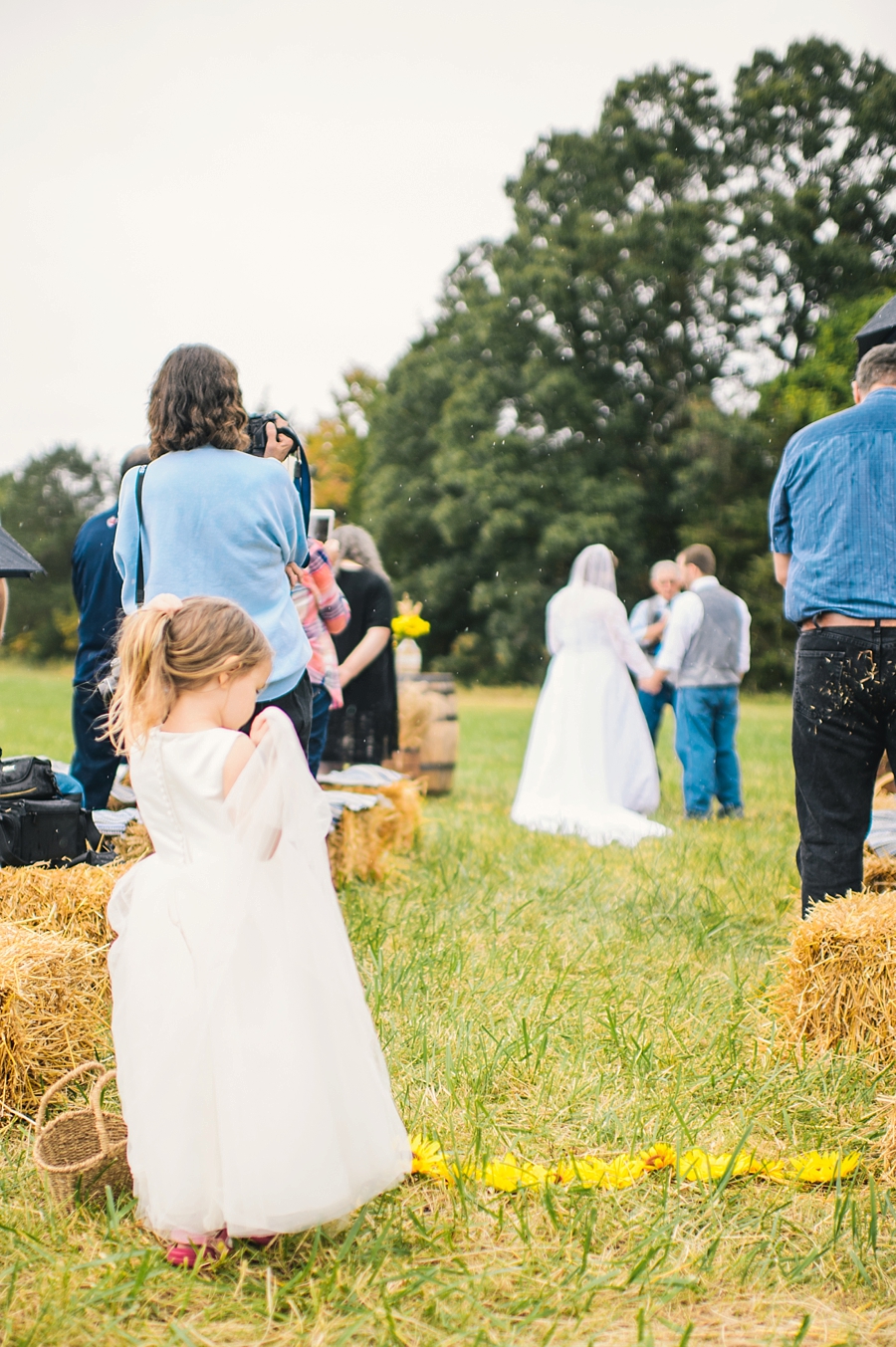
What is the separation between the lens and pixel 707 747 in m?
7.97

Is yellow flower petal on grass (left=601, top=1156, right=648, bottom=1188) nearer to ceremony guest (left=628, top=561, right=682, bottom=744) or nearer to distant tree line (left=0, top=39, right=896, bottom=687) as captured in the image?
ceremony guest (left=628, top=561, right=682, bottom=744)

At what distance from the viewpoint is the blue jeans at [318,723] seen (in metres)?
4.31

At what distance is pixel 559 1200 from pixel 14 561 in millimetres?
2738

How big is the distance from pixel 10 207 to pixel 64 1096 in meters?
10.7

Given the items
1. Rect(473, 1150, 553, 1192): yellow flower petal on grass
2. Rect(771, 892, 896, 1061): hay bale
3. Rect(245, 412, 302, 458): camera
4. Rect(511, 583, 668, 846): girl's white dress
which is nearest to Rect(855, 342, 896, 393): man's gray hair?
Rect(771, 892, 896, 1061): hay bale

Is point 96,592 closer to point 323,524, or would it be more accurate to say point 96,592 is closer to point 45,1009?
point 323,524

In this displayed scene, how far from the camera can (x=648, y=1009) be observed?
3.55 metres

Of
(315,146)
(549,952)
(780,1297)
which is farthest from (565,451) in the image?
(780,1297)

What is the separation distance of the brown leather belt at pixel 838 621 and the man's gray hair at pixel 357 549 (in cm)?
337

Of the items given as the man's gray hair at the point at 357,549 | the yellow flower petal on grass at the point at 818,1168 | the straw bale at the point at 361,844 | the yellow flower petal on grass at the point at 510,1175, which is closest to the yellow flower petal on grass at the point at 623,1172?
the yellow flower petal on grass at the point at 510,1175

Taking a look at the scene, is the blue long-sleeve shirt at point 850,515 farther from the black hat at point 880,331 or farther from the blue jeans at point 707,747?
the blue jeans at point 707,747

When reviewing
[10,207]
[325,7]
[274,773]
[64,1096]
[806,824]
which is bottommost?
[64,1096]

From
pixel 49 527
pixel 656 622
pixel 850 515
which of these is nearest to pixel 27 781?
pixel 850 515

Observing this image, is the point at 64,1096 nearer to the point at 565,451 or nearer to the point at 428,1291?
the point at 428,1291
